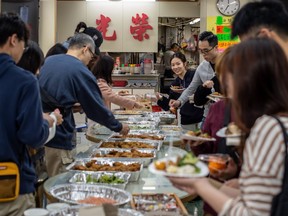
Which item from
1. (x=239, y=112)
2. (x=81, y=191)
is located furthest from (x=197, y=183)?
(x=81, y=191)

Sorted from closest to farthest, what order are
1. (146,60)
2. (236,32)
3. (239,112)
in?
(239,112) → (236,32) → (146,60)

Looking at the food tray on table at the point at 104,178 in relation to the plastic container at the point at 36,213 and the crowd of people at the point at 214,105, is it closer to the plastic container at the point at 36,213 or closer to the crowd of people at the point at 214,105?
the crowd of people at the point at 214,105

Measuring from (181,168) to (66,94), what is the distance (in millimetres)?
2011

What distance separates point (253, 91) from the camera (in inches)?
52.3

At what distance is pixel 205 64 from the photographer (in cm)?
514

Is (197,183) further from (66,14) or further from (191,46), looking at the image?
(191,46)

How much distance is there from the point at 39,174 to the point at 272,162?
101 inches

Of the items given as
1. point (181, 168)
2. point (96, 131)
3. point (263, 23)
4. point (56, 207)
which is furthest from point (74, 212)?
point (96, 131)

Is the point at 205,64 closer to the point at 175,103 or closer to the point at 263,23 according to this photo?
the point at 175,103

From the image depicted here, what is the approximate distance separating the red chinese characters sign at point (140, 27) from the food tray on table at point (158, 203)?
7431 millimetres

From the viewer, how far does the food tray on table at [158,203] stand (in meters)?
2.11

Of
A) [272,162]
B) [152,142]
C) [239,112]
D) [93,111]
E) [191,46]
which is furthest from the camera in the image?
[191,46]

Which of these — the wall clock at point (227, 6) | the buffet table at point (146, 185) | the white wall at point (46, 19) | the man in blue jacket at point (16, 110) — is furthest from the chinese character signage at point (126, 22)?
the man in blue jacket at point (16, 110)

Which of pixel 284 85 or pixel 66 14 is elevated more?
pixel 66 14
